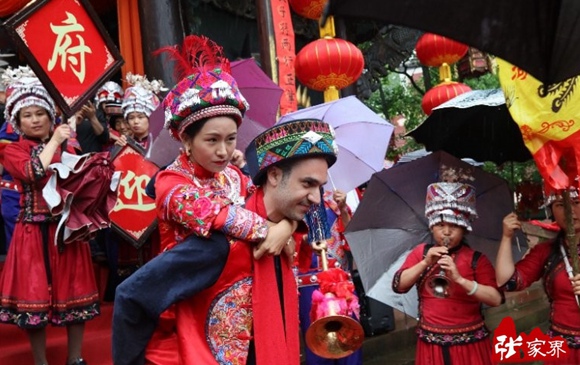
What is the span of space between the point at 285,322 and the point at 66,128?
98.2 inches

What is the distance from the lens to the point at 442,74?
9.52 metres

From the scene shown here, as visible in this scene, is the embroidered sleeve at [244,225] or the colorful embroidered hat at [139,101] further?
the colorful embroidered hat at [139,101]

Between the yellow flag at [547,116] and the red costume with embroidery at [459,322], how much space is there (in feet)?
3.18

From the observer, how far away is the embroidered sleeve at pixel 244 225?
264cm

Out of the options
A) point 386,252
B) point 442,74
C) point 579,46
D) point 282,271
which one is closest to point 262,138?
point 282,271

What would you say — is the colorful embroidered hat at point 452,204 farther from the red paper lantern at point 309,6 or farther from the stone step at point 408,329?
the red paper lantern at point 309,6

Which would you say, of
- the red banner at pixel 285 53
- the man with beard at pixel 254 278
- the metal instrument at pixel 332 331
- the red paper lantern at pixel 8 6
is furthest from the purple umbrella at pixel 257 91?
the red paper lantern at pixel 8 6

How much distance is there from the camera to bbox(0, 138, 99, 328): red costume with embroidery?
4582 millimetres

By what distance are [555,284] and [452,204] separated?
0.78 metres

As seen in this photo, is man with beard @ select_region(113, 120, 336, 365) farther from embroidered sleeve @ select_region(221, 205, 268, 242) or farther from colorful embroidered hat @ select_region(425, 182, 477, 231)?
colorful embroidered hat @ select_region(425, 182, 477, 231)

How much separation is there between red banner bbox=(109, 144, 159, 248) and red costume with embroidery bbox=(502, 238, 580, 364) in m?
2.63

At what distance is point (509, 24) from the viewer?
9.37ft

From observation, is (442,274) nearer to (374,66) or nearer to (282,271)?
(282,271)

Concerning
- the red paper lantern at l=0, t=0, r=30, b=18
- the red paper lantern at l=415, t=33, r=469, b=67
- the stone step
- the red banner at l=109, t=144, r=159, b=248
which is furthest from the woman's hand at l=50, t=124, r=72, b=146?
the red paper lantern at l=415, t=33, r=469, b=67
